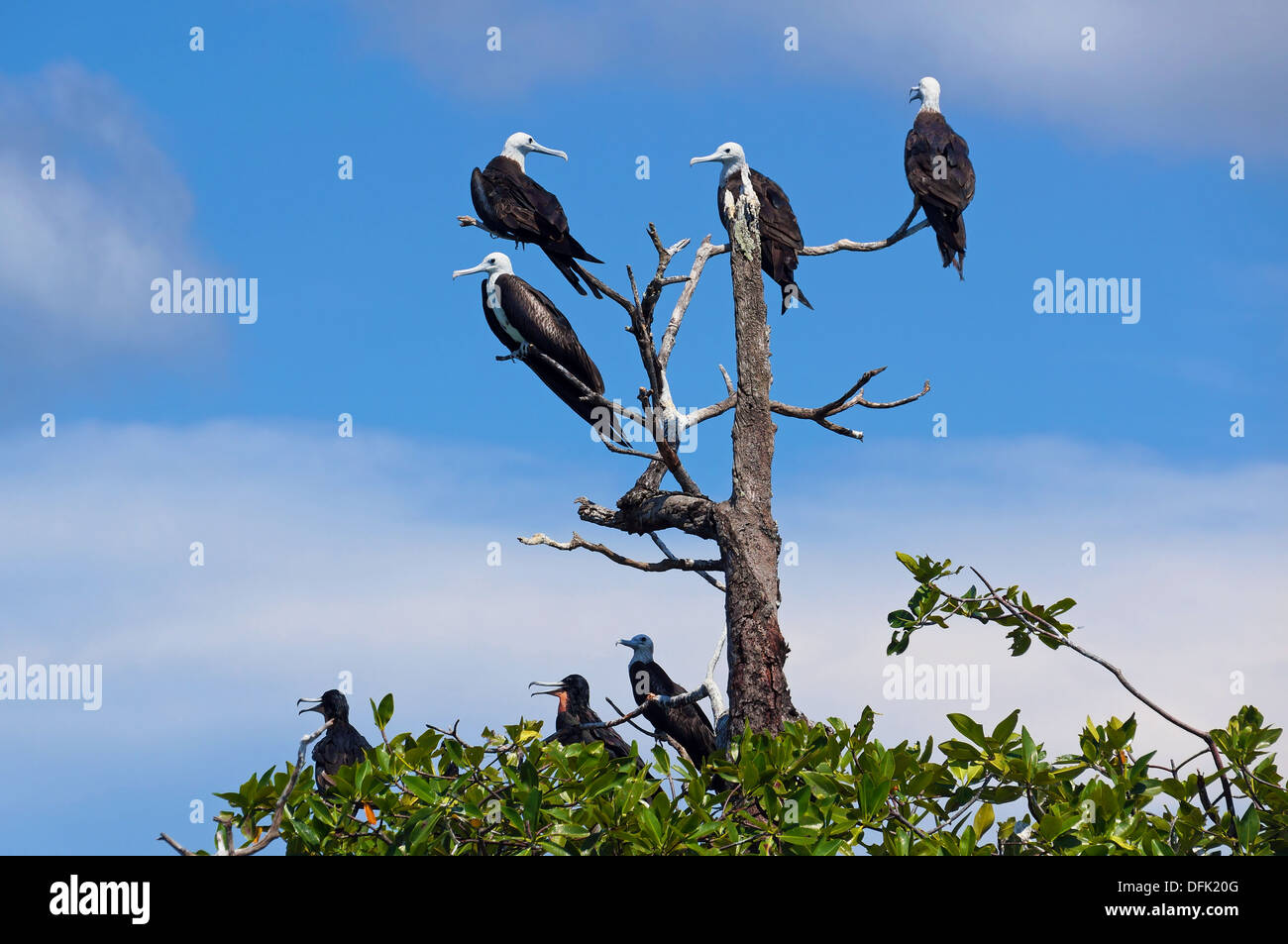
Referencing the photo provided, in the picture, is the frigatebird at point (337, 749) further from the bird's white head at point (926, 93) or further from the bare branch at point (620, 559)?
the bird's white head at point (926, 93)

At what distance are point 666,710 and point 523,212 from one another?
3.78 m

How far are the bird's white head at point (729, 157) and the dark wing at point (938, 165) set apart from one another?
1.49 metres

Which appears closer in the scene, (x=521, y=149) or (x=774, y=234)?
(x=774, y=234)

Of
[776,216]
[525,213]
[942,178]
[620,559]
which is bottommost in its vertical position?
[620,559]

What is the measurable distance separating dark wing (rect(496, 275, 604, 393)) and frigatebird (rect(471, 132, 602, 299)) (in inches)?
11.7

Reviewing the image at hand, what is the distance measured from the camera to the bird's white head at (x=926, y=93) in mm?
10539

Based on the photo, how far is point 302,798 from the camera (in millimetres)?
4312

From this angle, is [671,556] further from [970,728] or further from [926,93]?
[926,93]

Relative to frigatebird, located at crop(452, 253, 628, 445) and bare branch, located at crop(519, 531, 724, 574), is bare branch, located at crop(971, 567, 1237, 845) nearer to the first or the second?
bare branch, located at crop(519, 531, 724, 574)

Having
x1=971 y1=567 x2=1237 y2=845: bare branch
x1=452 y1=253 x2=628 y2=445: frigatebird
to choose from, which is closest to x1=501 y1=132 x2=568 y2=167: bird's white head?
x1=452 y1=253 x2=628 y2=445: frigatebird

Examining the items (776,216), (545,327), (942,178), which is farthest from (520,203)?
(942,178)

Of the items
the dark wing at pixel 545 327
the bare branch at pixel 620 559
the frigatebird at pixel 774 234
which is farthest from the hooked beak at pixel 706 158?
the bare branch at pixel 620 559

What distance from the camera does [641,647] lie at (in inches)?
325
